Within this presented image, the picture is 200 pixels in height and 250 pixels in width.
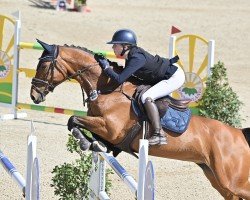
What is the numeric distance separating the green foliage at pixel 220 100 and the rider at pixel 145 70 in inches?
123

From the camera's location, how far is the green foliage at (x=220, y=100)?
11.3 meters

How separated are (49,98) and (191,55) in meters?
3.02

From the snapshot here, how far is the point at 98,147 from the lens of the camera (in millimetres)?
7723

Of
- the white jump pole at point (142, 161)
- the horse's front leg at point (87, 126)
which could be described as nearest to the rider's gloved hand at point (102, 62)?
the horse's front leg at point (87, 126)

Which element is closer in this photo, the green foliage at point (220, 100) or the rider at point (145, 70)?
the rider at point (145, 70)

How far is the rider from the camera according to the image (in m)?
7.87

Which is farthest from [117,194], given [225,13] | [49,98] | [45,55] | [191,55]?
[225,13]

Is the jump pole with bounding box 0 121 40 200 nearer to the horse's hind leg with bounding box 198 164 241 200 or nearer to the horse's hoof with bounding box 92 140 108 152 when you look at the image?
the horse's hoof with bounding box 92 140 108 152

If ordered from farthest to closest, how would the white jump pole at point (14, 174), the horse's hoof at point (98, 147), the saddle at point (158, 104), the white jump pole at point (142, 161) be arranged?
the saddle at point (158, 104) < the horse's hoof at point (98, 147) < the white jump pole at point (14, 174) < the white jump pole at point (142, 161)

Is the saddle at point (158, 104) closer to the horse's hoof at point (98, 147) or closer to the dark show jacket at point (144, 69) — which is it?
the dark show jacket at point (144, 69)

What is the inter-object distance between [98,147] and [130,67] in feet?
2.60

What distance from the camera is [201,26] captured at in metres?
23.1

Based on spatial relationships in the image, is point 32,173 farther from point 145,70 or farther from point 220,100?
point 220,100

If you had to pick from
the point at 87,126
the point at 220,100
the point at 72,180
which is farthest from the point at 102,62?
the point at 220,100
